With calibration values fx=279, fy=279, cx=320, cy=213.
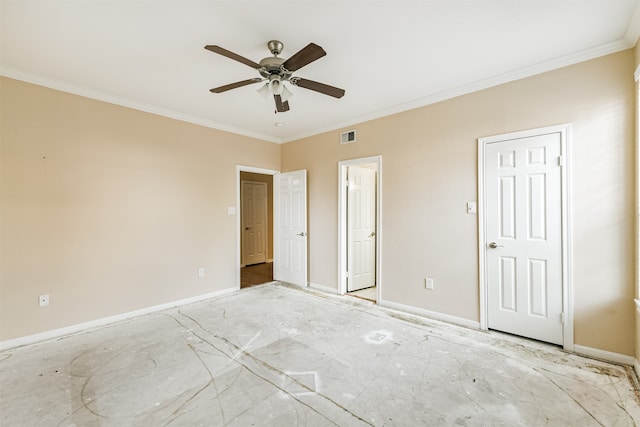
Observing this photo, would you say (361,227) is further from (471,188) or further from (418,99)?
(418,99)

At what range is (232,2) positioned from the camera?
1889 millimetres

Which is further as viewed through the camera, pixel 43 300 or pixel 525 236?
pixel 43 300

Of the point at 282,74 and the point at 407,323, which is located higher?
the point at 282,74

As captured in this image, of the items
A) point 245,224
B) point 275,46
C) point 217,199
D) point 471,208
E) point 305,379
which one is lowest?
point 305,379

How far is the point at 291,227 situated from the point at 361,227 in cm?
128

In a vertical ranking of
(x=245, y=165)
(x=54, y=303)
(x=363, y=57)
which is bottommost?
(x=54, y=303)

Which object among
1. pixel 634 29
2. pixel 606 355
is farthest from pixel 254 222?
pixel 634 29

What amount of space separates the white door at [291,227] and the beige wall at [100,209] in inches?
42.0

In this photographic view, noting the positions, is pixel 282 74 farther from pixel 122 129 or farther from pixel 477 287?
pixel 477 287

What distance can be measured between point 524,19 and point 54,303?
509 cm

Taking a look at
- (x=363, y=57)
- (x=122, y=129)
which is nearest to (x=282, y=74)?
(x=363, y=57)

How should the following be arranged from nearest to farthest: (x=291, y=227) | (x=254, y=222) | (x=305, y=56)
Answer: (x=305, y=56) → (x=291, y=227) → (x=254, y=222)

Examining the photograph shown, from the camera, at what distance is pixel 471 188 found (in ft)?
10.3

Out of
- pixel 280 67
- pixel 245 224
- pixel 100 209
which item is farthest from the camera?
pixel 245 224
